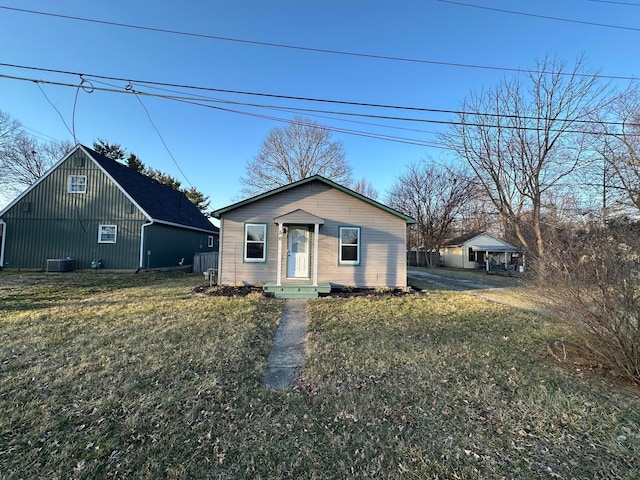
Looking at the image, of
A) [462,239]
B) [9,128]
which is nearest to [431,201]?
[462,239]

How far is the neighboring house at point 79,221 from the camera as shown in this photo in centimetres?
1465

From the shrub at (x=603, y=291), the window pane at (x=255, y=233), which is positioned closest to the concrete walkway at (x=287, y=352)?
the window pane at (x=255, y=233)

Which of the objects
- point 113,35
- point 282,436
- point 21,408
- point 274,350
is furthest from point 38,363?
point 113,35

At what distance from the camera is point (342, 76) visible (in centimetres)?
998

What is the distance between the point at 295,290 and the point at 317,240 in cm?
192

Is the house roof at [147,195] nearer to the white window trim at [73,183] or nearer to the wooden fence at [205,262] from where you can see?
the white window trim at [73,183]

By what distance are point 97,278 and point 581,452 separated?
15.8 meters

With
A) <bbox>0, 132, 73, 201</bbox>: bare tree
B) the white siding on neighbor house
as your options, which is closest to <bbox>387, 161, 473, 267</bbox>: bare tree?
the white siding on neighbor house

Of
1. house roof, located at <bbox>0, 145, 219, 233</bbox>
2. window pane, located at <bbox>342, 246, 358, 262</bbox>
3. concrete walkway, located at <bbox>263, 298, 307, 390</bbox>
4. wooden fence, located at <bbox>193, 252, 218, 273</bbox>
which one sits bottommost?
concrete walkway, located at <bbox>263, 298, 307, 390</bbox>

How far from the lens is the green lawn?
238cm

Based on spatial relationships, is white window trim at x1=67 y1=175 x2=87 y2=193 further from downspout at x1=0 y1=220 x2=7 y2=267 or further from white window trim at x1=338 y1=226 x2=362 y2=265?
white window trim at x1=338 y1=226 x2=362 y2=265

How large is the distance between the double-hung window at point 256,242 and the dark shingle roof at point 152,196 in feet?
24.7

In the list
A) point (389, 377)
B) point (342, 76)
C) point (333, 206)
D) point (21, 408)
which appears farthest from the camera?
point (333, 206)

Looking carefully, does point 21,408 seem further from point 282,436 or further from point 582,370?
point 582,370
